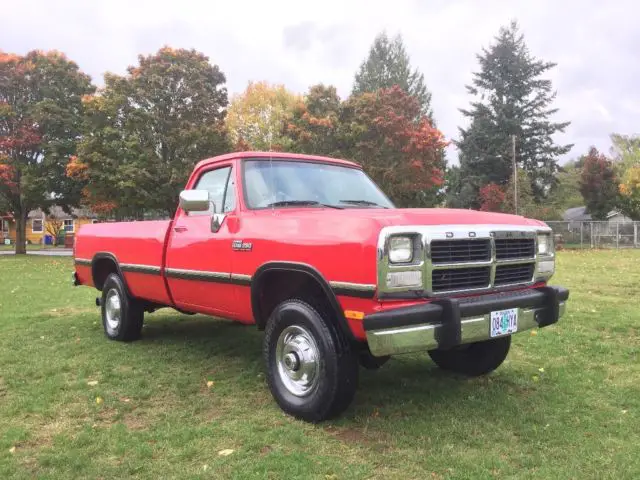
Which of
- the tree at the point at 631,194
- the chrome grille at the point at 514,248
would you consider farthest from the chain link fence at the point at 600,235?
the chrome grille at the point at 514,248

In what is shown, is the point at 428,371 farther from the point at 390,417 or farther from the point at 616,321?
the point at 616,321

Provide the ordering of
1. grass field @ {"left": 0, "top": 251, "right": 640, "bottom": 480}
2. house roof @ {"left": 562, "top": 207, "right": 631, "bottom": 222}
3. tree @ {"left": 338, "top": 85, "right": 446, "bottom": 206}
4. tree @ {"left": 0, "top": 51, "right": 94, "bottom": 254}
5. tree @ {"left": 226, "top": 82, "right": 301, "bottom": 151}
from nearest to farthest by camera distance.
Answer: grass field @ {"left": 0, "top": 251, "right": 640, "bottom": 480}
tree @ {"left": 338, "top": 85, "right": 446, "bottom": 206}
tree @ {"left": 0, "top": 51, "right": 94, "bottom": 254}
tree @ {"left": 226, "top": 82, "right": 301, "bottom": 151}
house roof @ {"left": 562, "top": 207, "right": 631, "bottom": 222}

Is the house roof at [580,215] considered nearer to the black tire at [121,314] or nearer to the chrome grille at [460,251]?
the black tire at [121,314]

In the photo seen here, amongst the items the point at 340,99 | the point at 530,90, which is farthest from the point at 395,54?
the point at 340,99

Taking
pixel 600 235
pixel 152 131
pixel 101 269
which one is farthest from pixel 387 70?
pixel 101 269

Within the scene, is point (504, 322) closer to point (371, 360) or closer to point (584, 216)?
point (371, 360)

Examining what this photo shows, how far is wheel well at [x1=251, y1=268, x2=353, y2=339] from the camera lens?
3.75 meters

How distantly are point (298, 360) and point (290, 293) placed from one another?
1.87 ft

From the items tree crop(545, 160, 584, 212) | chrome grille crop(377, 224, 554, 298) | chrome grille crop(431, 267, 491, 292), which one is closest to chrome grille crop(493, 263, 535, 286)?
chrome grille crop(377, 224, 554, 298)

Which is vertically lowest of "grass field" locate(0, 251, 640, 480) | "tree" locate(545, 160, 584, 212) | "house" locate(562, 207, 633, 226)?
"grass field" locate(0, 251, 640, 480)

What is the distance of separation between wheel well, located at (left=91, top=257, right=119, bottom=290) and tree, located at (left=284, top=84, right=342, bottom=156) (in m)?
18.6

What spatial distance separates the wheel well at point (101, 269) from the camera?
7039mm

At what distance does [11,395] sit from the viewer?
Result: 4.73m

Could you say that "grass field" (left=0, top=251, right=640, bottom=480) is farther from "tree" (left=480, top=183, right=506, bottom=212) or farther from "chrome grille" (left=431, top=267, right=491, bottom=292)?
"tree" (left=480, top=183, right=506, bottom=212)
